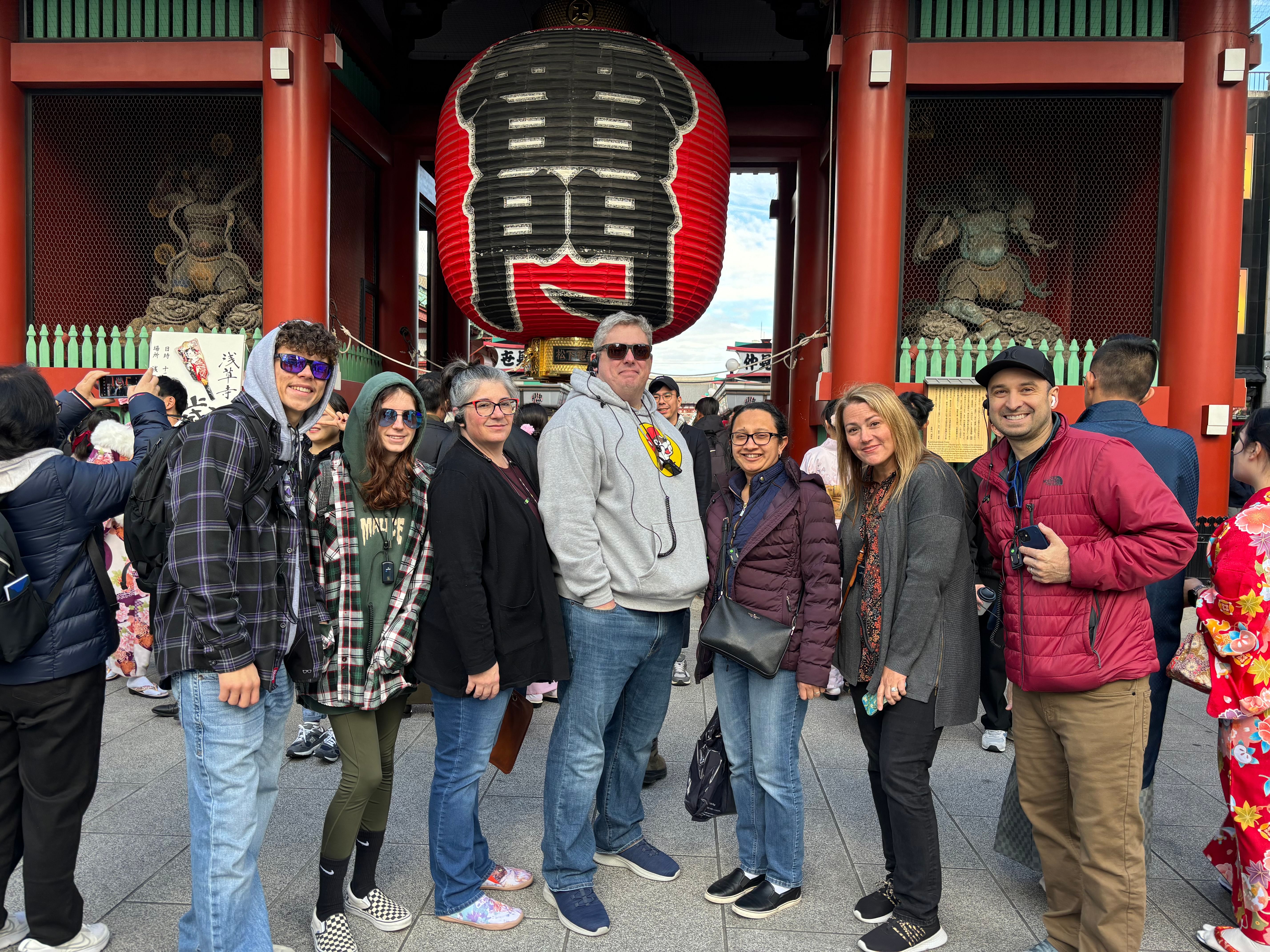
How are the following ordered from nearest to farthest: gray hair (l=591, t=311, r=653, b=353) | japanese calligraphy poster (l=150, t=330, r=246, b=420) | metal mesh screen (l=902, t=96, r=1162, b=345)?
gray hair (l=591, t=311, r=653, b=353) → japanese calligraphy poster (l=150, t=330, r=246, b=420) → metal mesh screen (l=902, t=96, r=1162, b=345)

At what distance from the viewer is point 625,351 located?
8.73ft

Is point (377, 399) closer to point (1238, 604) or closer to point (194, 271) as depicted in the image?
point (1238, 604)

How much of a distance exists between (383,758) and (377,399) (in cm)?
110

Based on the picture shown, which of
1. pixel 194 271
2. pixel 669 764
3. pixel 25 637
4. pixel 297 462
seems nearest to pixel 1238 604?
pixel 669 764

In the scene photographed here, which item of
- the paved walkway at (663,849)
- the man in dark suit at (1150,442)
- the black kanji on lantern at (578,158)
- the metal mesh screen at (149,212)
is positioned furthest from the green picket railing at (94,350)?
the man in dark suit at (1150,442)

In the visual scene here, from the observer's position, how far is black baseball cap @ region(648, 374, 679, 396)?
16.4 ft

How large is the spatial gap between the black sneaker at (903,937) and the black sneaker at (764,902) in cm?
27

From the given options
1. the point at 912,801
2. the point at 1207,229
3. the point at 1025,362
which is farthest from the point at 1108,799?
the point at 1207,229

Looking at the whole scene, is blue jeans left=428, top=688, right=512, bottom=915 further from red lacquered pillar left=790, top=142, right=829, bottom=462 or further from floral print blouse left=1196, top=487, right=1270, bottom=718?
red lacquered pillar left=790, top=142, right=829, bottom=462

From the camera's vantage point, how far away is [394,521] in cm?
239

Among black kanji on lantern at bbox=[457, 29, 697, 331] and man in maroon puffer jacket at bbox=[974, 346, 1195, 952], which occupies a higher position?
black kanji on lantern at bbox=[457, 29, 697, 331]

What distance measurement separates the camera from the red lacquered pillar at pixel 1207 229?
6.81 meters

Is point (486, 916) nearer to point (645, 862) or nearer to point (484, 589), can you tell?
point (645, 862)

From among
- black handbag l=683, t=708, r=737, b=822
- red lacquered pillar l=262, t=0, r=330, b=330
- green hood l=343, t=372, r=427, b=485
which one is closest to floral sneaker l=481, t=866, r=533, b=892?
black handbag l=683, t=708, r=737, b=822
